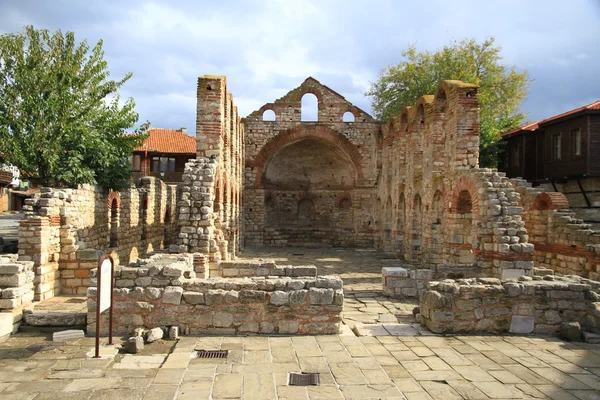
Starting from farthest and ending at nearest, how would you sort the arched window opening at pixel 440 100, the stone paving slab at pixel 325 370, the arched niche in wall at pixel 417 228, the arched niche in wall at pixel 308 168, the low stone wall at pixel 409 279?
the arched niche in wall at pixel 308 168 → the arched niche in wall at pixel 417 228 → the arched window opening at pixel 440 100 → the low stone wall at pixel 409 279 → the stone paving slab at pixel 325 370

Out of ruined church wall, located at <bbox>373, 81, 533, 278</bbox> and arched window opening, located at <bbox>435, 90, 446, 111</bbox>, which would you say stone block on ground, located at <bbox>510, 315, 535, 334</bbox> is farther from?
arched window opening, located at <bbox>435, 90, 446, 111</bbox>

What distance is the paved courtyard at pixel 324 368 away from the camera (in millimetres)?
5047

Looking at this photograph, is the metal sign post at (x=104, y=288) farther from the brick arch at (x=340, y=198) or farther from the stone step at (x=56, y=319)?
the brick arch at (x=340, y=198)

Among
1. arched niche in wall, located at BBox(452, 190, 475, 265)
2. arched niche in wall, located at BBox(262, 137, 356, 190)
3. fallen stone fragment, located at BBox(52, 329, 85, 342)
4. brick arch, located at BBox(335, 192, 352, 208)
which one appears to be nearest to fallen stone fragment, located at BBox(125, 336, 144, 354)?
fallen stone fragment, located at BBox(52, 329, 85, 342)

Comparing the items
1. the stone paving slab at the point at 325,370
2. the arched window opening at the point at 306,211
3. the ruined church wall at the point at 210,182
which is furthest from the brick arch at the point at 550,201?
the arched window opening at the point at 306,211

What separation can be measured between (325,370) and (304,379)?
0.40 metres

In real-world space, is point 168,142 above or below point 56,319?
above

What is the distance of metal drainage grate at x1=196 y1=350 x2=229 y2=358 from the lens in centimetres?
618

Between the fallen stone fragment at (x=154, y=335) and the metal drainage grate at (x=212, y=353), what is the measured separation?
78 centimetres

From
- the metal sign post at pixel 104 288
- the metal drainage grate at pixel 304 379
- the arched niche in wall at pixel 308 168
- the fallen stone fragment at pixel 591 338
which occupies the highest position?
the arched niche in wall at pixel 308 168

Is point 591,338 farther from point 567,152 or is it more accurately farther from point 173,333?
point 567,152

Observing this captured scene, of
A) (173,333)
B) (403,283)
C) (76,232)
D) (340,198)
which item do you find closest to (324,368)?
(173,333)

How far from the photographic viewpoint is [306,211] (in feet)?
86.8

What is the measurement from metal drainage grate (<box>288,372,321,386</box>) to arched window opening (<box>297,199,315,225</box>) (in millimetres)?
20702
